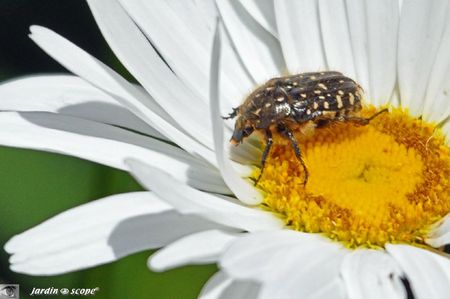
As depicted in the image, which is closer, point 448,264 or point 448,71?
point 448,264

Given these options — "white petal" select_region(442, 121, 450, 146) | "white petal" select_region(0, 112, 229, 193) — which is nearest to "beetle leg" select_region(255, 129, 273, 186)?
"white petal" select_region(0, 112, 229, 193)

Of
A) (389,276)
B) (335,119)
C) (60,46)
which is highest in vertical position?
(60,46)

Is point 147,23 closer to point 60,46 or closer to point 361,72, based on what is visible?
point 60,46

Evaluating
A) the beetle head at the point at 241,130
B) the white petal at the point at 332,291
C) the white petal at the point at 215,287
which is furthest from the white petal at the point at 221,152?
the white petal at the point at 332,291

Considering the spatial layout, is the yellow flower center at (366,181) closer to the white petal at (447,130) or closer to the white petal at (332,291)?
the white petal at (447,130)

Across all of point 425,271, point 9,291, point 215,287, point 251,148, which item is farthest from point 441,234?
point 9,291

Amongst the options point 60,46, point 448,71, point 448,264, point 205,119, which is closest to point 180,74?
point 205,119

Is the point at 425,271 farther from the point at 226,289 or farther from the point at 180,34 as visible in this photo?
the point at 180,34
